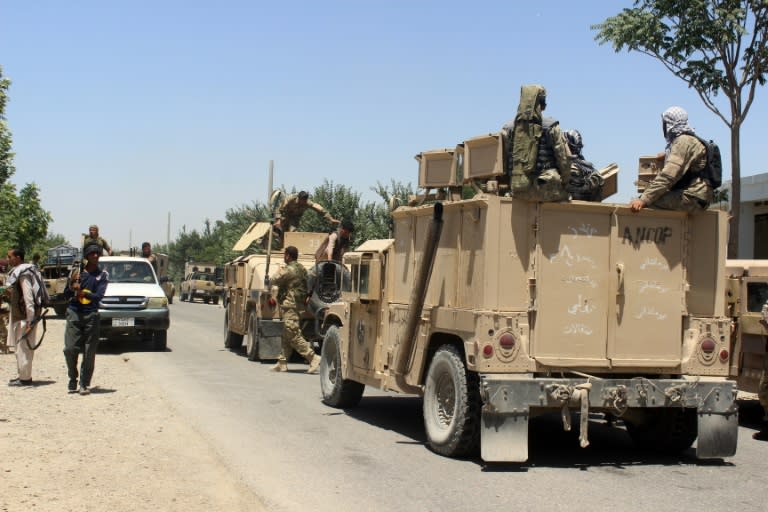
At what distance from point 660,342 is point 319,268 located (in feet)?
22.4

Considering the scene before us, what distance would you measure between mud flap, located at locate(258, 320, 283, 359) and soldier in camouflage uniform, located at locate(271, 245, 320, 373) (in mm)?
1505

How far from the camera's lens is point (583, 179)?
8844 millimetres

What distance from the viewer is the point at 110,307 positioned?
1905 centimetres

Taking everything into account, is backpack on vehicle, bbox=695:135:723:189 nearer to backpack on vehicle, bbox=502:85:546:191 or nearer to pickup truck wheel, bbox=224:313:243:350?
backpack on vehicle, bbox=502:85:546:191

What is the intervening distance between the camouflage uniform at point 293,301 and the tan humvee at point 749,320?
693cm

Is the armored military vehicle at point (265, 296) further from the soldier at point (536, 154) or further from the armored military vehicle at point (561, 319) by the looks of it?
the soldier at point (536, 154)

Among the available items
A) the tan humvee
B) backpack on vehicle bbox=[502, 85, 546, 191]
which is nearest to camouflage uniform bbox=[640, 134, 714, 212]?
backpack on vehicle bbox=[502, 85, 546, 191]

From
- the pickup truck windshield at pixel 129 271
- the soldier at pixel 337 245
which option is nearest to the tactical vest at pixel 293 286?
the soldier at pixel 337 245

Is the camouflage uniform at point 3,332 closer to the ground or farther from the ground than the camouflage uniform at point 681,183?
closer to the ground

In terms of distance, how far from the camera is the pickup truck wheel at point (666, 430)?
9.02 meters

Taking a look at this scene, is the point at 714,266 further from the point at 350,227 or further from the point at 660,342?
the point at 350,227

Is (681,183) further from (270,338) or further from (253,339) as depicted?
(253,339)

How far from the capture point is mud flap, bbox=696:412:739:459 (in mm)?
8477

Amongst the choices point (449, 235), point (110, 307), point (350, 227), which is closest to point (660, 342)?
point (449, 235)
